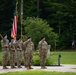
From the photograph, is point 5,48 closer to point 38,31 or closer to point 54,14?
point 38,31

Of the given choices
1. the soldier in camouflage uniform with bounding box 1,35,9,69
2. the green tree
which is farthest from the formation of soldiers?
the green tree

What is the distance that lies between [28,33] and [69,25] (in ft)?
67.3

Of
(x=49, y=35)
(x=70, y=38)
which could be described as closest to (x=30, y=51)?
(x=49, y=35)

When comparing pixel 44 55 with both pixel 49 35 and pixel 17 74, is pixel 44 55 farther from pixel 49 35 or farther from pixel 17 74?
pixel 49 35

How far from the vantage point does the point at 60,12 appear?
78.1 meters

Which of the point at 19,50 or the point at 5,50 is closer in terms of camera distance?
the point at 5,50

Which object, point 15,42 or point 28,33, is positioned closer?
point 15,42

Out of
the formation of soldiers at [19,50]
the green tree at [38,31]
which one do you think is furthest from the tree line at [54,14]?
the formation of soldiers at [19,50]

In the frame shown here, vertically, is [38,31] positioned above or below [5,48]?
above

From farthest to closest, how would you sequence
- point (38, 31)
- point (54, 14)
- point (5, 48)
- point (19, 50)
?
point (54, 14) < point (38, 31) < point (19, 50) < point (5, 48)

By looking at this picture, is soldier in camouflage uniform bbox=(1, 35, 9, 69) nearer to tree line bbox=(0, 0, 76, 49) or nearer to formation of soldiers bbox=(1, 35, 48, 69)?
formation of soldiers bbox=(1, 35, 48, 69)

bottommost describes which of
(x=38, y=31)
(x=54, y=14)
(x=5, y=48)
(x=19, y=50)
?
(x=19, y=50)

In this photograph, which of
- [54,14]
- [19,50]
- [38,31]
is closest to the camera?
[19,50]

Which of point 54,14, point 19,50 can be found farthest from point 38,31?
point 19,50
